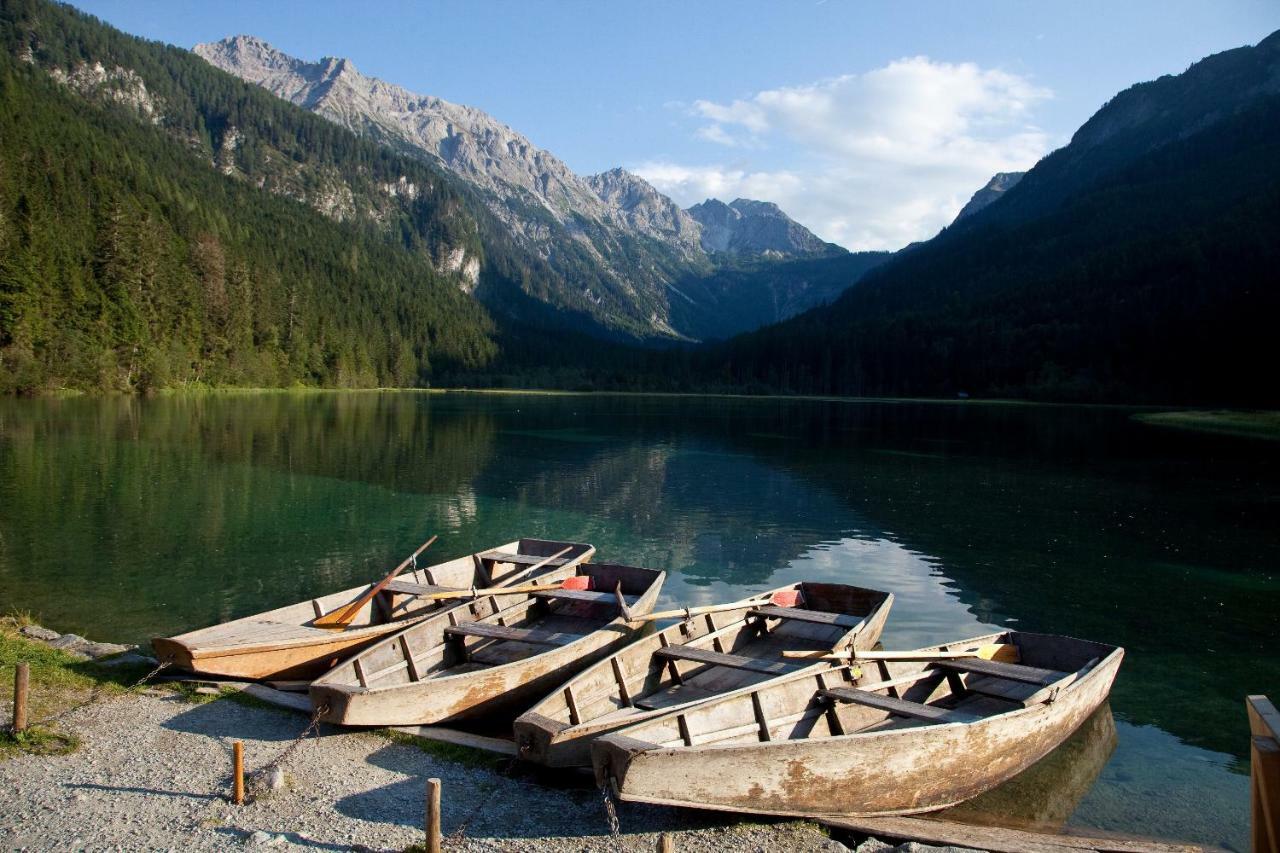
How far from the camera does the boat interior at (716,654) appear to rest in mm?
10828

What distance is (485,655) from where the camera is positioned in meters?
13.5

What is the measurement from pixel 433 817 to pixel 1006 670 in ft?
28.1

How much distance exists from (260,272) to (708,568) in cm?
15395

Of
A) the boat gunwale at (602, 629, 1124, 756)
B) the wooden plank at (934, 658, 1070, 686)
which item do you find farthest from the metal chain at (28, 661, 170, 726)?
the wooden plank at (934, 658, 1070, 686)

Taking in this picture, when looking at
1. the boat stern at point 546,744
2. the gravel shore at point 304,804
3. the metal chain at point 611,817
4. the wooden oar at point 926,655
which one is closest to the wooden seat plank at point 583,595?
the wooden oar at point 926,655

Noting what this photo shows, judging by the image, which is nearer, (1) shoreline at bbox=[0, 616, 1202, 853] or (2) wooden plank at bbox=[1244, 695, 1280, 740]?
(2) wooden plank at bbox=[1244, 695, 1280, 740]

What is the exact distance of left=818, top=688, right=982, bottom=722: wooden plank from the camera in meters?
10.3

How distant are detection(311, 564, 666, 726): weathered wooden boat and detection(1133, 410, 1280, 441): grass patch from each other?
83116 millimetres

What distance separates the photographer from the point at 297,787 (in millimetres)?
9148

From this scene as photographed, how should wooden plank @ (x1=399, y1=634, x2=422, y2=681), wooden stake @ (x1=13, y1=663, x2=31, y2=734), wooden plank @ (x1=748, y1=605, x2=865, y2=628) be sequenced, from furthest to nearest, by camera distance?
wooden plank @ (x1=748, y1=605, x2=865, y2=628) < wooden plank @ (x1=399, y1=634, x2=422, y2=681) < wooden stake @ (x1=13, y1=663, x2=31, y2=734)

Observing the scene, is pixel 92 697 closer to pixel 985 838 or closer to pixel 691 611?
pixel 691 611

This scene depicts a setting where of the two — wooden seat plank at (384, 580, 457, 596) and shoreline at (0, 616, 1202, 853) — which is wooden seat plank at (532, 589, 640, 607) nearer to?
wooden seat plank at (384, 580, 457, 596)

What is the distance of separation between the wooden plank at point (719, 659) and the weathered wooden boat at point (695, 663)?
1 cm

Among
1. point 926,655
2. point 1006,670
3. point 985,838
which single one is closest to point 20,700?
point 985,838
